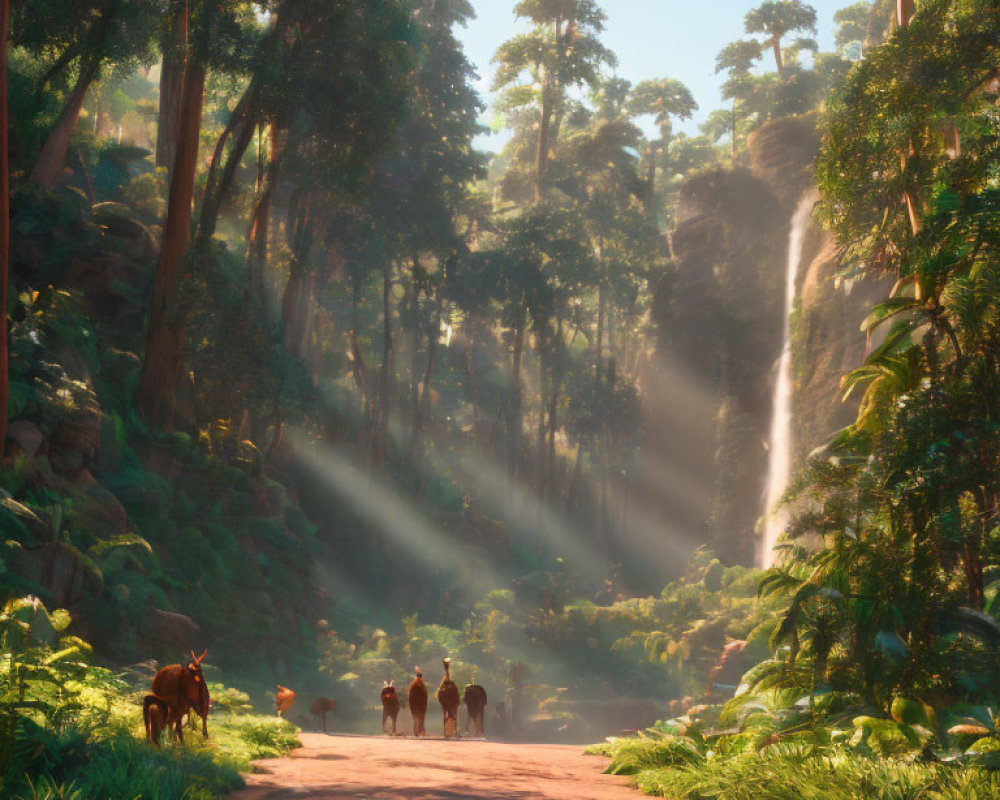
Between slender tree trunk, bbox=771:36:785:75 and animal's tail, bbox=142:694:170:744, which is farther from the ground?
slender tree trunk, bbox=771:36:785:75

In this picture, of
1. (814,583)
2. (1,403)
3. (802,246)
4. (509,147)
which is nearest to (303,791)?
(814,583)

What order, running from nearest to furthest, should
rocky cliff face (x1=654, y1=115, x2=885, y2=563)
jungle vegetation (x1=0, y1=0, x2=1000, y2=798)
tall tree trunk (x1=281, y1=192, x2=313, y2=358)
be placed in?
jungle vegetation (x1=0, y1=0, x2=1000, y2=798)
tall tree trunk (x1=281, y1=192, x2=313, y2=358)
rocky cliff face (x1=654, y1=115, x2=885, y2=563)

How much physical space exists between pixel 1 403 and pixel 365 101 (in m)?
15.6

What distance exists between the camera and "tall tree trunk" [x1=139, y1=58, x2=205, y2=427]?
67.7ft

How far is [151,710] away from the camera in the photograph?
24.2 ft

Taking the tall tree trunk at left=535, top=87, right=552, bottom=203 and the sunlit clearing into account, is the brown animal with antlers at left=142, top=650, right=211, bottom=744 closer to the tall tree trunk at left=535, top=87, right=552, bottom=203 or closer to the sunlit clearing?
the sunlit clearing

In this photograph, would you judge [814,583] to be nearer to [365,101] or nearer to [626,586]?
[365,101]

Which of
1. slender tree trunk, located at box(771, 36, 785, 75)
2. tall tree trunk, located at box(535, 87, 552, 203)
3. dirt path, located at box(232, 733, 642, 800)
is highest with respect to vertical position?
slender tree trunk, located at box(771, 36, 785, 75)

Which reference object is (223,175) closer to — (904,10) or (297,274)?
(297,274)

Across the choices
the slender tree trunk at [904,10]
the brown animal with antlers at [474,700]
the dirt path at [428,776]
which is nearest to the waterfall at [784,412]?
the brown animal with antlers at [474,700]

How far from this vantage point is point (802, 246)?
40.0 meters

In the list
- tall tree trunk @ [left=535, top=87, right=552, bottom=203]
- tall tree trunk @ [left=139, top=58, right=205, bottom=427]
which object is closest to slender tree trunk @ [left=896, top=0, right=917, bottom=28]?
tall tree trunk @ [left=139, top=58, right=205, bottom=427]

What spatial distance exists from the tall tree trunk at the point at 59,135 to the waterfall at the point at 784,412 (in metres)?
26.4

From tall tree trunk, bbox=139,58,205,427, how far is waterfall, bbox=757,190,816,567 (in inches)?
896
